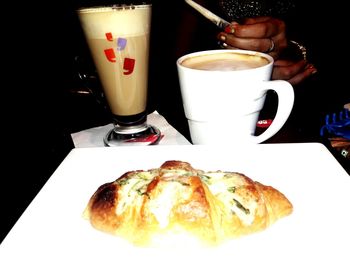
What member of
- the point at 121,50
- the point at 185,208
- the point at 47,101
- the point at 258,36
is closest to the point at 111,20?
the point at 121,50

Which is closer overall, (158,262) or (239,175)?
(158,262)

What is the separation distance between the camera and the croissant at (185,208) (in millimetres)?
468

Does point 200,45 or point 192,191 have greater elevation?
point 192,191

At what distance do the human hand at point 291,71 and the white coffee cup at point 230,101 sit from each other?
72 centimetres

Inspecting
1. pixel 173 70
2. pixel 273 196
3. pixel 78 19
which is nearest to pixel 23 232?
pixel 273 196

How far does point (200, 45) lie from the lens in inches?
90.4

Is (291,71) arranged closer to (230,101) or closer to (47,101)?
(230,101)

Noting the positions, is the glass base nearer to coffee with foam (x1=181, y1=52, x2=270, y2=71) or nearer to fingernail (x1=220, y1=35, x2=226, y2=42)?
coffee with foam (x1=181, y1=52, x2=270, y2=71)

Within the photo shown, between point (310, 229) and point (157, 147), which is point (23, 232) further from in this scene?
point (310, 229)

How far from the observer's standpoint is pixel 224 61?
87 centimetres

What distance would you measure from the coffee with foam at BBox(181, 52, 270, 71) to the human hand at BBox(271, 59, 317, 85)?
67cm

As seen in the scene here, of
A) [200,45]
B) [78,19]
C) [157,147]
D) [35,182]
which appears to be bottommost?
[200,45]

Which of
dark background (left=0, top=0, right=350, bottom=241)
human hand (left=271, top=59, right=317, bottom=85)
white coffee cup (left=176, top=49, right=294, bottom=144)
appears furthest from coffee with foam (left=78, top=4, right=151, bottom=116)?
human hand (left=271, top=59, right=317, bottom=85)

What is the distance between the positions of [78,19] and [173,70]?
2.59ft
